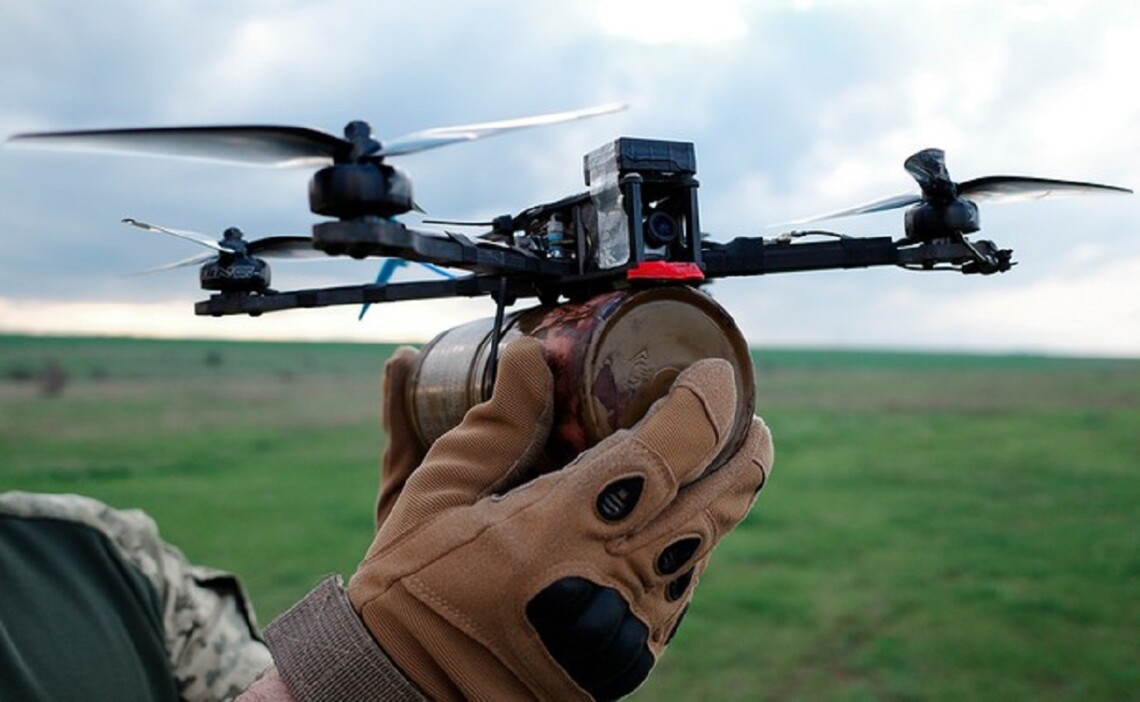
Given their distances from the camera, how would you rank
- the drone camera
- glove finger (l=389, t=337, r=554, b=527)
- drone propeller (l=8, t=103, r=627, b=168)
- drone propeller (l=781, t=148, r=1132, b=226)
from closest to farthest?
drone propeller (l=8, t=103, r=627, b=168), glove finger (l=389, t=337, r=554, b=527), the drone camera, drone propeller (l=781, t=148, r=1132, b=226)

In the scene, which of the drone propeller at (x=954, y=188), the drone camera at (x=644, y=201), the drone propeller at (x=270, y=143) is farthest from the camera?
the drone propeller at (x=954, y=188)

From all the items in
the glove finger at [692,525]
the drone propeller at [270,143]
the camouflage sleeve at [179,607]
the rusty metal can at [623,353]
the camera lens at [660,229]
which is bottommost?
the camouflage sleeve at [179,607]

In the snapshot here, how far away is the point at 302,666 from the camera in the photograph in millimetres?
2199

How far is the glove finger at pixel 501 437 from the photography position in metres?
2.35

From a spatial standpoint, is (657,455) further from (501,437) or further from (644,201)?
(644,201)

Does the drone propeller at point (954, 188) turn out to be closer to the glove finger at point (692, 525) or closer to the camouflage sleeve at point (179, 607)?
the glove finger at point (692, 525)

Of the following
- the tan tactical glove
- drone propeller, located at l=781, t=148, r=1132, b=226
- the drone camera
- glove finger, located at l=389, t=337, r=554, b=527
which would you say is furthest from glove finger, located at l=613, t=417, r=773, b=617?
drone propeller, located at l=781, t=148, r=1132, b=226

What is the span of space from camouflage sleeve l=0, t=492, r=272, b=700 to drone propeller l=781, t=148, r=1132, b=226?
6.85ft

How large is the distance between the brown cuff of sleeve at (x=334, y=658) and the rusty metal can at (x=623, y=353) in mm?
592

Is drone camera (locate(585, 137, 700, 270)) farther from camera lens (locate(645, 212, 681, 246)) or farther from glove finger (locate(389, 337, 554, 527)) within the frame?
glove finger (locate(389, 337, 554, 527))

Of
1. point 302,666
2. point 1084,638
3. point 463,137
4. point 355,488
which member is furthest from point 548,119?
point 355,488

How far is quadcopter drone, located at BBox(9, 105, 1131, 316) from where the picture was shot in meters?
2.05

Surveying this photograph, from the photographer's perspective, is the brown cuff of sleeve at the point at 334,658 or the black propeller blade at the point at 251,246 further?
the black propeller blade at the point at 251,246

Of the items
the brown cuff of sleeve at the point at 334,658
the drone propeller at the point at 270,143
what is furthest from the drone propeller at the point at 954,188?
the brown cuff of sleeve at the point at 334,658
